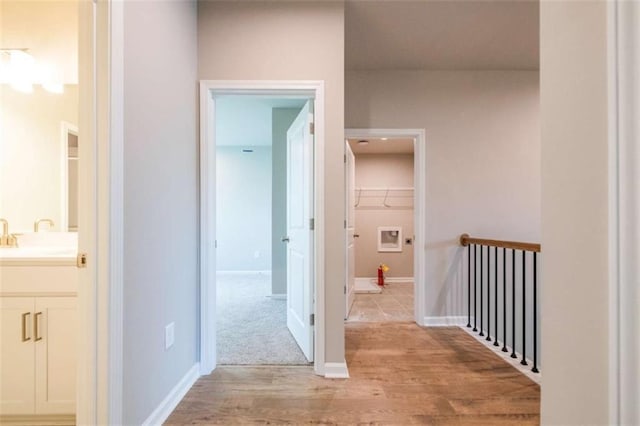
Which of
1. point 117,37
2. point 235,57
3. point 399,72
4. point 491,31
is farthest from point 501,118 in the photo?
point 117,37

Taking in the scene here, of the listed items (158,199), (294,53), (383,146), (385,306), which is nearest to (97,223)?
(158,199)

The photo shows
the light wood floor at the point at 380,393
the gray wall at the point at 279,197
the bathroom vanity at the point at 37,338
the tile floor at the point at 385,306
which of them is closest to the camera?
the bathroom vanity at the point at 37,338

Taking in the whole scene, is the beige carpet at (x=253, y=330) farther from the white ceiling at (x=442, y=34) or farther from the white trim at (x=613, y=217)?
the white ceiling at (x=442, y=34)

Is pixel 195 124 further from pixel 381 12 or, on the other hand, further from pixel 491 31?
pixel 491 31

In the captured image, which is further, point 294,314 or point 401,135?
point 401,135

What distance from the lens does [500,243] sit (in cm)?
250

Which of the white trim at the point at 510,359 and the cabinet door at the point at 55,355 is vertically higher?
the cabinet door at the point at 55,355

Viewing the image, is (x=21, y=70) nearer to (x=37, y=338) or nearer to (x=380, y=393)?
(x=37, y=338)

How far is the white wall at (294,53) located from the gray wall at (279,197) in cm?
193

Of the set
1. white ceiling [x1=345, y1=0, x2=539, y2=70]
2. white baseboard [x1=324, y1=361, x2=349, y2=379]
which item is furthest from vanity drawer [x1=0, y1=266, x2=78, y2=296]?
white ceiling [x1=345, y1=0, x2=539, y2=70]

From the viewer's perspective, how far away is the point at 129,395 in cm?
130

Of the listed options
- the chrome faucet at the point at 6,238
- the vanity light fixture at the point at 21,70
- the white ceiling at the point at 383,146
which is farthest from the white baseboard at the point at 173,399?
the white ceiling at the point at 383,146

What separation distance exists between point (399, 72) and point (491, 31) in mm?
867

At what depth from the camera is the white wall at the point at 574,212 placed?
24.0 inches
